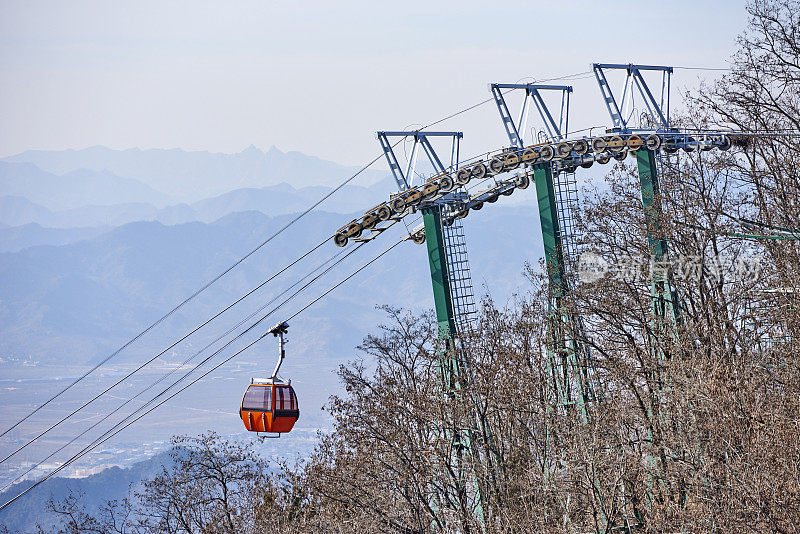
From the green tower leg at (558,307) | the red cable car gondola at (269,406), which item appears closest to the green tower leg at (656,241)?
the green tower leg at (558,307)

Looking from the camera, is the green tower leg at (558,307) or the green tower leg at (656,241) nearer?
the green tower leg at (558,307)

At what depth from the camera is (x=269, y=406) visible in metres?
28.5

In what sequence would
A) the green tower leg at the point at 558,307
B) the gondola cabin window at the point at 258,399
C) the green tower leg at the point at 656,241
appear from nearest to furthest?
the green tower leg at the point at 558,307
the green tower leg at the point at 656,241
the gondola cabin window at the point at 258,399

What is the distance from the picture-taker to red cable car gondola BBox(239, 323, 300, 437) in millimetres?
28484

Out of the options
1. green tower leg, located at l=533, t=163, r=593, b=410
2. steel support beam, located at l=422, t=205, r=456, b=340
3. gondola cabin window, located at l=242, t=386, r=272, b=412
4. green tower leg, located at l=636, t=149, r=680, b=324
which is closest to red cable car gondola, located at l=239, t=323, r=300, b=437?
gondola cabin window, located at l=242, t=386, r=272, b=412

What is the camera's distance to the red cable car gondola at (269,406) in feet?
93.5

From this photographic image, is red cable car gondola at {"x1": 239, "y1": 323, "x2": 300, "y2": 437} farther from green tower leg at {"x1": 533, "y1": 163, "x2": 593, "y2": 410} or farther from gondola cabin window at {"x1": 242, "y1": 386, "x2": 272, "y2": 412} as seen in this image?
green tower leg at {"x1": 533, "y1": 163, "x2": 593, "y2": 410}

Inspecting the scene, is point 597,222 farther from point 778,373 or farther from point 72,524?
point 72,524

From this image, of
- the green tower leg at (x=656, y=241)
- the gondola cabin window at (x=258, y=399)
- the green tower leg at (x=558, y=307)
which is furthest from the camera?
the gondola cabin window at (x=258, y=399)

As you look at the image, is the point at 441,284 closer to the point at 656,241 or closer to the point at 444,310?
the point at 444,310

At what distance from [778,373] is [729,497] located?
6064mm

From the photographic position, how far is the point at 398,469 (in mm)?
29250

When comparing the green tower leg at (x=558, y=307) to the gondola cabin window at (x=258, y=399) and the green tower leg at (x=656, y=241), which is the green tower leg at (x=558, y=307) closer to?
the green tower leg at (x=656, y=241)

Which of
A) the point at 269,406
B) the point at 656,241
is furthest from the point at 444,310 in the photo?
the point at 656,241
